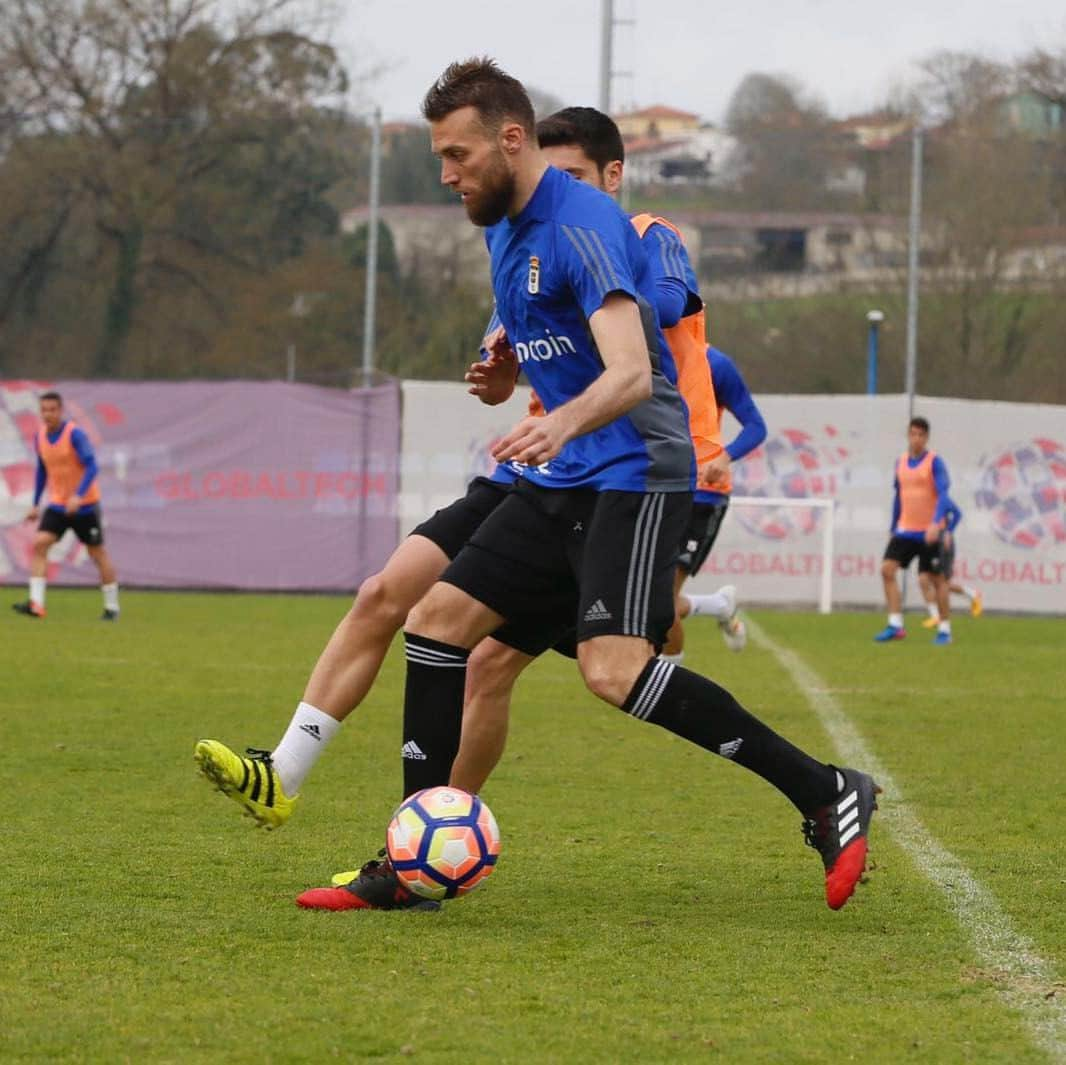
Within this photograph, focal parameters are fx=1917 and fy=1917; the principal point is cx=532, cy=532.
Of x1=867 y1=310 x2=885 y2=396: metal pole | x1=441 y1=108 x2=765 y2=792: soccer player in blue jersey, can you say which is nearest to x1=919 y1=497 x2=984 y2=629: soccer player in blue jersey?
x1=867 y1=310 x2=885 y2=396: metal pole

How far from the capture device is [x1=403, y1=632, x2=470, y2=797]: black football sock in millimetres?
4973

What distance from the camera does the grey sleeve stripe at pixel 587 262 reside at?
457 centimetres

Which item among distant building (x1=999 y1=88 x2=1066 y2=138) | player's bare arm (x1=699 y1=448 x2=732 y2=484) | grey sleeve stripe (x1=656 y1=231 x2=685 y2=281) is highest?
distant building (x1=999 y1=88 x2=1066 y2=138)

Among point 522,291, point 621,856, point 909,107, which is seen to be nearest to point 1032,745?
point 621,856

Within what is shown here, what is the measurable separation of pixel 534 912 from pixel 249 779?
807mm

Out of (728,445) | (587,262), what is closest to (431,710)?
(587,262)

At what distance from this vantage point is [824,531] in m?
21.3

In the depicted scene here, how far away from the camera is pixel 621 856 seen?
580cm

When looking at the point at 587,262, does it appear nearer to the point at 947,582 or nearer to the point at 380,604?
the point at 380,604

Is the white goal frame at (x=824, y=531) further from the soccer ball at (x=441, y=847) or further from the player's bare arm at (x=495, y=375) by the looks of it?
Result: the soccer ball at (x=441, y=847)

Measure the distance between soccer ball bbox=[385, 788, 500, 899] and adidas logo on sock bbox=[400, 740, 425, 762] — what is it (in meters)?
0.18

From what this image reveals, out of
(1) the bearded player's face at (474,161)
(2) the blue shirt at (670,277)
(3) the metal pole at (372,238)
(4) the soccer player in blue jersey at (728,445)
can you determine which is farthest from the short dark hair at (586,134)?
(3) the metal pole at (372,238)

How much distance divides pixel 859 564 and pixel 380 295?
733 centimetres

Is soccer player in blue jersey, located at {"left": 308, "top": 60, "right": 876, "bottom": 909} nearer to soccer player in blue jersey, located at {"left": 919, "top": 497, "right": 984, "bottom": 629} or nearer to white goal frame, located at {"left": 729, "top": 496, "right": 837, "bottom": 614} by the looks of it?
soccer player in blue jersey, located at {"left": 919, "top": 497, "right": 984, "bottom": 629}
